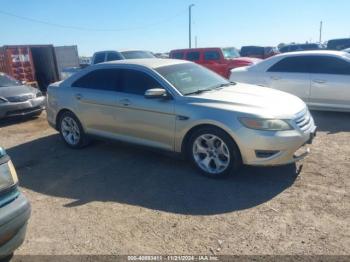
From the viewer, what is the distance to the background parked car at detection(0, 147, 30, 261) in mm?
2582

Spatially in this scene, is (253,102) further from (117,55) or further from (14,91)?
(117,55)

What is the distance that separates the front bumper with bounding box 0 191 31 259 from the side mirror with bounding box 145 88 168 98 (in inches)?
94.8

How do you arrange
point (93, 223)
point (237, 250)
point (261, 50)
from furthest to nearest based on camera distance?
point (261, 50) < point (93, 223) < point (237, 250)

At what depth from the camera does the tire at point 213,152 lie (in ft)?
14.7

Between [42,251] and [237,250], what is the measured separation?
1809 mm

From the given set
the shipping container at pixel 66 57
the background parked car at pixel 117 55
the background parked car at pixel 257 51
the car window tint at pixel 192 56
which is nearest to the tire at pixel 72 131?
the background parked car at pixel 117 55

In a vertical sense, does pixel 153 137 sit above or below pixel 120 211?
above

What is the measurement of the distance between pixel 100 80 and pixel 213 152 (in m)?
2.46

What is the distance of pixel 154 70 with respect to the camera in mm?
5254

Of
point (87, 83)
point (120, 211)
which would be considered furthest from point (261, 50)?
point (120, 211)

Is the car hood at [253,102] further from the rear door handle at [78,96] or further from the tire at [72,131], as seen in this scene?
the tire at [72,131]

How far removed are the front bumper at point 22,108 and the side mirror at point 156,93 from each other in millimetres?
5613

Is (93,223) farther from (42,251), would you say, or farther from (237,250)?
(237,250)

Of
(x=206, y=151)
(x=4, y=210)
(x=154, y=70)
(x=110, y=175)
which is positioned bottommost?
(x=110, y=175)
